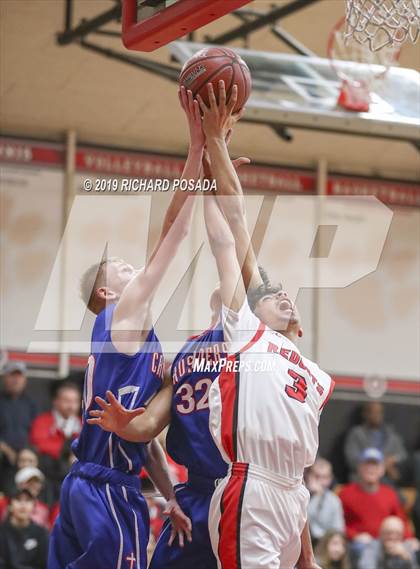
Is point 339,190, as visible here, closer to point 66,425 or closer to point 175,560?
point 66,425

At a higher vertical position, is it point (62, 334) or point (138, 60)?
point (138, 60)

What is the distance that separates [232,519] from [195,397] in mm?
727

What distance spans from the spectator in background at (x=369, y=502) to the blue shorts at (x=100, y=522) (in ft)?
21.8

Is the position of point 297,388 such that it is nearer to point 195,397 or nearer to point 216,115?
point 195,397

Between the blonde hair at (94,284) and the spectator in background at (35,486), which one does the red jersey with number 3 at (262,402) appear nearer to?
the blonde hair at (94,284)

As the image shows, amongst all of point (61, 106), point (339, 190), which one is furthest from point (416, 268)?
point (61, 106)

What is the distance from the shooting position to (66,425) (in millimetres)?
11633

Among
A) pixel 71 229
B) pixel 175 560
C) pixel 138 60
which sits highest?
pixel 138 60

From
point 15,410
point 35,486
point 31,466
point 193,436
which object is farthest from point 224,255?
point 15,410

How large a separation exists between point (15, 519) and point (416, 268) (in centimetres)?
637

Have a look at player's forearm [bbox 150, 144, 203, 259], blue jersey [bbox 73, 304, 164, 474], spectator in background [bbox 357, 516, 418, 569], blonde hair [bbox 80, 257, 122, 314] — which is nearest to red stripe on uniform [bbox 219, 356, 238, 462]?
blue jersey [bbox 73, 304, 164, 474]

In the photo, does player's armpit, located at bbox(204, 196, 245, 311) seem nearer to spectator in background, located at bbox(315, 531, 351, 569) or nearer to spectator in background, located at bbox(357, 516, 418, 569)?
spectator in background, located at bbox(315, 531, 351, 569)

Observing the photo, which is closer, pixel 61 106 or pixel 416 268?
pixel 61 106

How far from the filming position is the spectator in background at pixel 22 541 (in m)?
9.81
